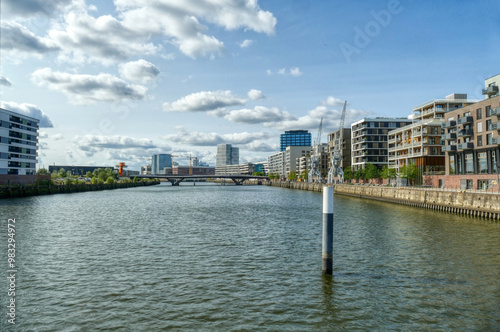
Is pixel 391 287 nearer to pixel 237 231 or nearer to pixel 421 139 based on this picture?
pixel 237 231

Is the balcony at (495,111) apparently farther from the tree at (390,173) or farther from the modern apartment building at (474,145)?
the tree at (390,173)

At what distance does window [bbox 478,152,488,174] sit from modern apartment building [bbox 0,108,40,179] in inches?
5933

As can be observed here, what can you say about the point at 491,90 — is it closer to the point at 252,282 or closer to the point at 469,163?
the point at 469,163

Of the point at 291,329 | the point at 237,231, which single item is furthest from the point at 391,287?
the point at 237,231

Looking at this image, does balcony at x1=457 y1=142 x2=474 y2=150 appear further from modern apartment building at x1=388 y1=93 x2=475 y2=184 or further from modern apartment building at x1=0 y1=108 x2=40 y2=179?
modern apartment building at x1=0 y1=108 x2=40 y2=179

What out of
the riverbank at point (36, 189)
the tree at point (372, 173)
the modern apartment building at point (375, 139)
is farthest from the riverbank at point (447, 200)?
the riverbank at point (36, 189)

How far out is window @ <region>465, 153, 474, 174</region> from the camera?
88.9 meters

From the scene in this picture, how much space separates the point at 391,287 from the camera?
20.7 meters

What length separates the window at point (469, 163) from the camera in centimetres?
8888

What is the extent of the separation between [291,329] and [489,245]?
2693cm

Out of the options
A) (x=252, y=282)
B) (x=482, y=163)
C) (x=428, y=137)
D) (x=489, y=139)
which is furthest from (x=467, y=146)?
(x=252, y=282)

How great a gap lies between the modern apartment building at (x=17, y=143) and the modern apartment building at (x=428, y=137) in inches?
5752

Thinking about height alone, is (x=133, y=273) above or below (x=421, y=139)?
below

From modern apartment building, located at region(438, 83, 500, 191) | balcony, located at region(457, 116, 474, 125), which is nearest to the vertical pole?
modern apartment building, located at region(438, 83, 500, 191)
